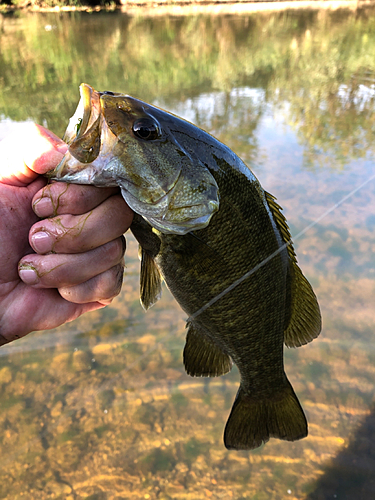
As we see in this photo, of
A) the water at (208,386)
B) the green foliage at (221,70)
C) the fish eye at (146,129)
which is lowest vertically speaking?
the water at (208,386)

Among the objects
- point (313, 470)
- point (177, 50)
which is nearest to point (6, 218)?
point (313, 470)

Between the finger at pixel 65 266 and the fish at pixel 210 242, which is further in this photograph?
the finger at pixel 65 266

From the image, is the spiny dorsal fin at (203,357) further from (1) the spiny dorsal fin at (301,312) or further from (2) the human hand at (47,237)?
(2) the human hand at (47,237)

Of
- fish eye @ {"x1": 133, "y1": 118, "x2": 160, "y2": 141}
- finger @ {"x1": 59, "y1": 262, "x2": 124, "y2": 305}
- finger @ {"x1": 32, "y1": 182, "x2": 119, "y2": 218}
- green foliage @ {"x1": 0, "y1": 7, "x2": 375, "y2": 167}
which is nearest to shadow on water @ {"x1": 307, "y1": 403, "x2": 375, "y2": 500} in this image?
finger @ {"x1": 59, "y1": 262, "x2": 124, "y2": 305}

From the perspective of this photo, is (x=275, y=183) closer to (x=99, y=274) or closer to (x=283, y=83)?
(x=99, y=274)

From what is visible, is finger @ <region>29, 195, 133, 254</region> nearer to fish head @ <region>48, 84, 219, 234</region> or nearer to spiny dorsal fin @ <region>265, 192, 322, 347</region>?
fish head @ <region>48, 84, 219, 234</region>

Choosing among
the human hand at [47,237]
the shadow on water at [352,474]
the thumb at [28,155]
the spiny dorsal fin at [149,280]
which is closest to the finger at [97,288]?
the human hand at [47,237]
